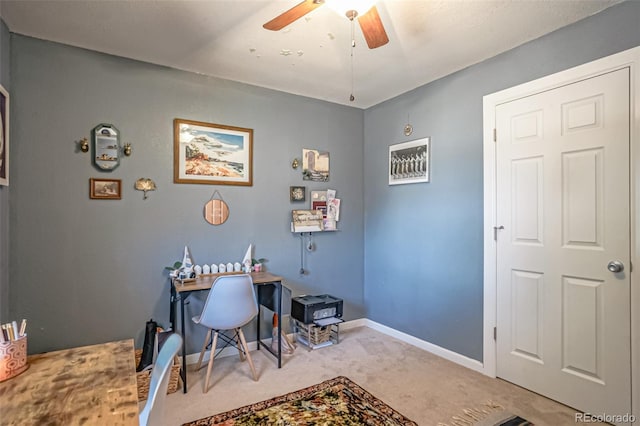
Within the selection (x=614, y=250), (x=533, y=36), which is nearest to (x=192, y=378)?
(x=614, y=250)

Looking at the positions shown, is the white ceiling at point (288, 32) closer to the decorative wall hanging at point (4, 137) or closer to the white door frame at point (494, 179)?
the white door frame at point (494, 179)

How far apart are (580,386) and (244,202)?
291cm

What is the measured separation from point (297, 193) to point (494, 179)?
6.02 feet

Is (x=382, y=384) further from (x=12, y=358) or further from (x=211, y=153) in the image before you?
(x=211, y=153)

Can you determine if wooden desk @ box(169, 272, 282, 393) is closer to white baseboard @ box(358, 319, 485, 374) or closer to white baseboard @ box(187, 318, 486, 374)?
white baseboard @ box(187, 318, 486, 374)

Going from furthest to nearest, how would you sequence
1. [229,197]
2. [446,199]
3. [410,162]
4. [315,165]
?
[315,165], [410,162], [229,197], [446,199]

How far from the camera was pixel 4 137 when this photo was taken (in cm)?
219

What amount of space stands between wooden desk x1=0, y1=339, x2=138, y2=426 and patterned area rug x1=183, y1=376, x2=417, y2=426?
1.06 meters

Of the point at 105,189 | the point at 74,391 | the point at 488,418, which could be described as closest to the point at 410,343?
the point at 488,418

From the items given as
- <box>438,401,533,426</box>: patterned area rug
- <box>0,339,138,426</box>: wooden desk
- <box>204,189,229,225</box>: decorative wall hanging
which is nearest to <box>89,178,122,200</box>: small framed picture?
<box>204,189,229,225</box>: decorative wall hanging

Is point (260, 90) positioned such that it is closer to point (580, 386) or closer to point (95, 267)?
point (95, 267)

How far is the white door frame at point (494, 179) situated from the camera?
1968 millimetres

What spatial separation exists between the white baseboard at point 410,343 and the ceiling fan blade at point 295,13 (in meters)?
2.64

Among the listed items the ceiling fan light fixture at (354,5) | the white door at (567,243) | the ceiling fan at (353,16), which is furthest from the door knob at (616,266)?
the ceiling fan light fixture at (354,5)
